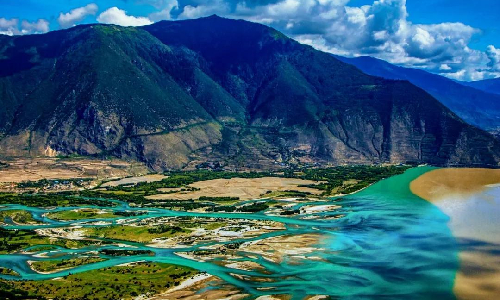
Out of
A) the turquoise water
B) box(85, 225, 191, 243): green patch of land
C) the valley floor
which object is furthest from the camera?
box(85, 225, 191, 243): green patch of land

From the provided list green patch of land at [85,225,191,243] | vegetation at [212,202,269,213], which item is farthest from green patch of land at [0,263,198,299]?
vegetation at [212,202,269,213]

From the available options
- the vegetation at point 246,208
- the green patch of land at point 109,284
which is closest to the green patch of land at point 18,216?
the vegetation at point 246,208

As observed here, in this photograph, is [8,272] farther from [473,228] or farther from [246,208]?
[473,228]

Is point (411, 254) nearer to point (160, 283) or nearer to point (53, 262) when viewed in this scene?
point (160, 283)

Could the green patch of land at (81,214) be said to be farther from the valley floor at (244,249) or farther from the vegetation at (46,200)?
the vegetation at (46,200)

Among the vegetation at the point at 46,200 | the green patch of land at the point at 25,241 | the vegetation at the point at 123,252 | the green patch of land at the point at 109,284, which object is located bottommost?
the green patch of land at the point at 109,284

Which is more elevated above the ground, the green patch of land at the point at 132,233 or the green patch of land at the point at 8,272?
the green patch of land at the point at 132,233

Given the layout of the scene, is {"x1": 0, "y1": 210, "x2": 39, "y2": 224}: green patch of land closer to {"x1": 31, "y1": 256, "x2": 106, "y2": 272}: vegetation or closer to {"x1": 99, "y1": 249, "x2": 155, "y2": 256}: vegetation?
{"x1": 99, "y1": 249, "x2": 155, "y2": 256}: vegetation
